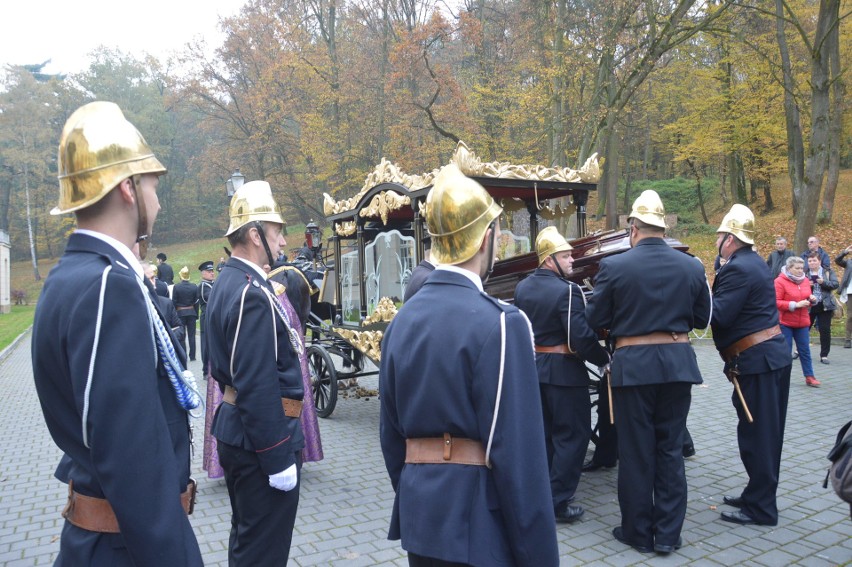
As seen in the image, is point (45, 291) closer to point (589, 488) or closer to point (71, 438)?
point (71, 438)

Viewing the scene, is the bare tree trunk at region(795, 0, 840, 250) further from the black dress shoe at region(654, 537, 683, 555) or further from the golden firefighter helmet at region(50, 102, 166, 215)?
the golden firefighter helmet at region(50, 102, 166, 215)

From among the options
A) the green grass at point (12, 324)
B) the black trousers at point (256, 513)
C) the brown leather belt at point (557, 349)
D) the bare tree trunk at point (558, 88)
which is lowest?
the green grass at point (12, 324)

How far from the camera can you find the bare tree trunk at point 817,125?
→ 13953mm

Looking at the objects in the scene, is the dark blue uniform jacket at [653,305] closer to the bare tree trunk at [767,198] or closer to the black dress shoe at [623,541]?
the black dress shoe at [623,541]

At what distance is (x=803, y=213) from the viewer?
46.6 feet

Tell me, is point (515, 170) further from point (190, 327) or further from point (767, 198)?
point (767, 198)

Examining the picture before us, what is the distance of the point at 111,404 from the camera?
5.07 feet

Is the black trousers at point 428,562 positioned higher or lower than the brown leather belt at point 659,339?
lower

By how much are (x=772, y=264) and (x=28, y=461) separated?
1217 cm

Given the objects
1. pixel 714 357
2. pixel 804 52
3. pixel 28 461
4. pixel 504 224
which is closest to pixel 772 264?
pixel 714 357

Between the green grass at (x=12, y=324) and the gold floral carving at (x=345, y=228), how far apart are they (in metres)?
15.4

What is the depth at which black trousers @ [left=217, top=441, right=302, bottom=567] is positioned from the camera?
289 centimetres

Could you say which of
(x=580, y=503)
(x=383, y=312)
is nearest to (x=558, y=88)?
(x=383, y=312)

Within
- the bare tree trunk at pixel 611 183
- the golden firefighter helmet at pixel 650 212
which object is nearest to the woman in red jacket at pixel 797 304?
the golden firefighter helmet at pixel 650 212
